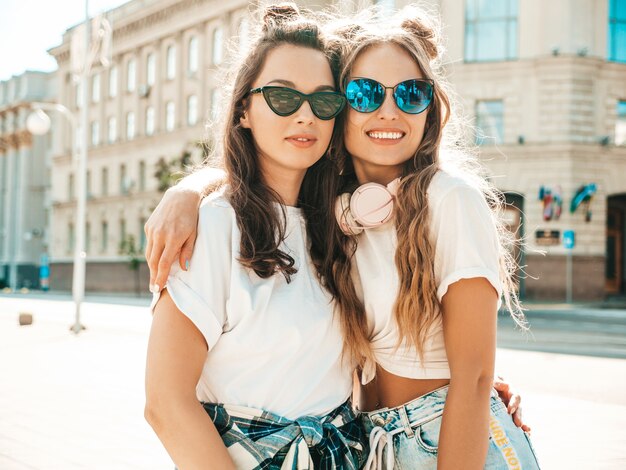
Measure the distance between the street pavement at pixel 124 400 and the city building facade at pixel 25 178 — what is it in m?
49.2

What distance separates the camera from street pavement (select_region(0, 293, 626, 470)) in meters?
5.84

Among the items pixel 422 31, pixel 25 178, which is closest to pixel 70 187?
pixel 25 178

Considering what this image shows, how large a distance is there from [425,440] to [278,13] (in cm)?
155

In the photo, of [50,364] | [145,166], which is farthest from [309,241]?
[145,166]

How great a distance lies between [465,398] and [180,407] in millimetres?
851

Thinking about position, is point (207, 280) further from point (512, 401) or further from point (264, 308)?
point (512, 401)

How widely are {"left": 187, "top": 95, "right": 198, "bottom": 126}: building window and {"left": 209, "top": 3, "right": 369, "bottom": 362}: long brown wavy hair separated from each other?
1680 inches

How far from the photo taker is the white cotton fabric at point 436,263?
2305 millimetres

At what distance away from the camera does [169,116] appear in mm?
47062

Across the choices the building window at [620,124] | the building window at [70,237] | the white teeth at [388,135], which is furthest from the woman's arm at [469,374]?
the building window at [70,237]

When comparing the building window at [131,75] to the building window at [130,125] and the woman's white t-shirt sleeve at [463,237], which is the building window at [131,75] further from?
the woman's white t-shirt sleeve at [463,237]

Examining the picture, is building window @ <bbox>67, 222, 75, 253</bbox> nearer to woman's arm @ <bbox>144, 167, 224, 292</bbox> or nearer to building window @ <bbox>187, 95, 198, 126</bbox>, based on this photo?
building window @ <bbox>187, 95, 198, 126</bbox>

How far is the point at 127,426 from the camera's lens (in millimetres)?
6859

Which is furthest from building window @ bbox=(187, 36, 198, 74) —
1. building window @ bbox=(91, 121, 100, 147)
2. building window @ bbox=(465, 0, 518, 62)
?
building window @ bbox=(465, 0, 518, 62)
